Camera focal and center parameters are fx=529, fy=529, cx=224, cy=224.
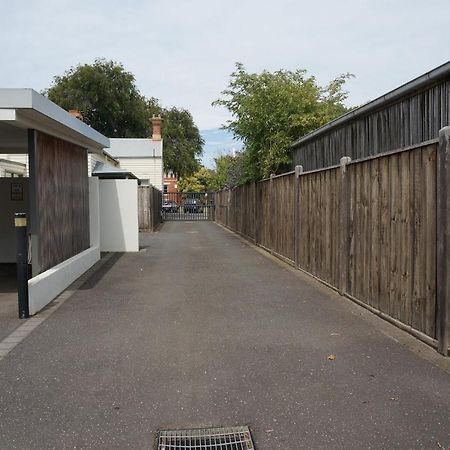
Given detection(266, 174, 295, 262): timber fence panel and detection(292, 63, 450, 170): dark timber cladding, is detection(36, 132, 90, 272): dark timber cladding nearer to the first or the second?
detection(266, 174, 295, 262): timber fence panel

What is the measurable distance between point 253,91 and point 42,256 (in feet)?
30.9

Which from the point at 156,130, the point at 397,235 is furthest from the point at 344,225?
the point at 156,130

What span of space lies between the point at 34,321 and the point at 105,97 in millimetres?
46049

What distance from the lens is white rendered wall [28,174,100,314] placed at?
24.3 ft

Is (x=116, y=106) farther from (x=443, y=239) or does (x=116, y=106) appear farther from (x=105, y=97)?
(x=443, y=239)

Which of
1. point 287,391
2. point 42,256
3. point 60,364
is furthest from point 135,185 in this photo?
point 287,391

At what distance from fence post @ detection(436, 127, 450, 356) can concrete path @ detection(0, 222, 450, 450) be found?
0.30 m

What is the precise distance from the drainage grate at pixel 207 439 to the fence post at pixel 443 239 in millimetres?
2403

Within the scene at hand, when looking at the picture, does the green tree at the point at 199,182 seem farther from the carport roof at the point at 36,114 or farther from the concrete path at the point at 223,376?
the concrete path at the point at 223,376

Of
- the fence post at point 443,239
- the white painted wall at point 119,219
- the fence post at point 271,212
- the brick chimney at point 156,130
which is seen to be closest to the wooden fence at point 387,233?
the fence post at point 443,239

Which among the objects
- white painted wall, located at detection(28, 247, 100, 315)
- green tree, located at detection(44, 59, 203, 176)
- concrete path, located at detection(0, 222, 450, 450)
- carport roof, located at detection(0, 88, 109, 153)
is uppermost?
green tree, located at detection(44, 59, 203, 176)

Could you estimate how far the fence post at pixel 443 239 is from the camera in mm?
4910

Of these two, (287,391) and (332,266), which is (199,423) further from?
(332,266)

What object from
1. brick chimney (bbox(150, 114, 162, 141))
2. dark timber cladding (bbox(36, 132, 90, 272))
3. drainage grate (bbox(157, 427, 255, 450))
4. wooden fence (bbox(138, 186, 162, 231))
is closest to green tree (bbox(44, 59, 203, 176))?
brick chimney (bbox(150, 114, 162, 141))
